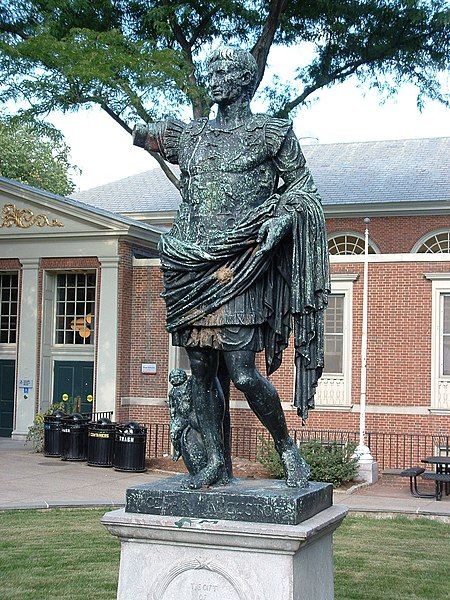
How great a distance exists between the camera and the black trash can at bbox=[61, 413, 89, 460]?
20.2 m

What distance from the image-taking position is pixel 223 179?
5648mm

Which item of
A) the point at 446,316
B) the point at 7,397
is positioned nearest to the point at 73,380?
the point at 7,397

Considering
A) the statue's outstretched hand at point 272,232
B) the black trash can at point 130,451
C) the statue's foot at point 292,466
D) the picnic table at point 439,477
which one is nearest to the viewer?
the statue's outstretched hand at point 272,232

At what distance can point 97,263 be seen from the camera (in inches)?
926

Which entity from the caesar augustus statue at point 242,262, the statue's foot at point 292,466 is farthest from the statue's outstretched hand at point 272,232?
the statue's foot at point 292,466

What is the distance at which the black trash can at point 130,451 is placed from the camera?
18.9 m

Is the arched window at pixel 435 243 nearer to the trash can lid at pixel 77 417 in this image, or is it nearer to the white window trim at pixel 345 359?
the white window trim at pixel 345 359

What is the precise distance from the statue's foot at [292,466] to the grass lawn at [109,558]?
10.3 feet

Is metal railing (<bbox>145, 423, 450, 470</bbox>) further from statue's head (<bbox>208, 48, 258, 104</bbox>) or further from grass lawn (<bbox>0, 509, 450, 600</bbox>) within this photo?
statue's head (<bbox>208, 48, 258, 104</bbox>)

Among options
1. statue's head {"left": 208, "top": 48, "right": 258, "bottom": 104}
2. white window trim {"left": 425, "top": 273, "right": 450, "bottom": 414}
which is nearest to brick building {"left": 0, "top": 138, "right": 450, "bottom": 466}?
white window trim {"left": 425, "top": 273, "right": 450, "bottom": 414}

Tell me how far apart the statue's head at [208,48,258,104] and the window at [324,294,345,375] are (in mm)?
15644

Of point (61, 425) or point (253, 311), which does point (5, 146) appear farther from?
point (253, 311)

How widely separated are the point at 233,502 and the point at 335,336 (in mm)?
16323

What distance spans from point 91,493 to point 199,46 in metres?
13.8
